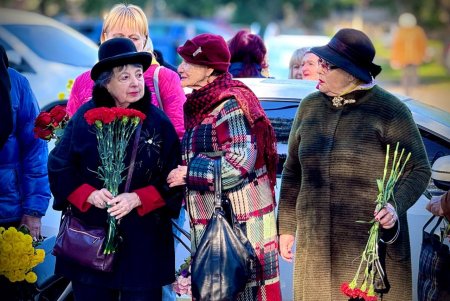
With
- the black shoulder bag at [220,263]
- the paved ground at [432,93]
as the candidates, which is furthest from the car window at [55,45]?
the paved ground at [432,93]

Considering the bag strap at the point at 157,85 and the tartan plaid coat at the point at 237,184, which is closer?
the tartan plaid coat at the point at 237,184

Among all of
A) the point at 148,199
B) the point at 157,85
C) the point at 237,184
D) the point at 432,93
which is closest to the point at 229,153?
the point at 237,184

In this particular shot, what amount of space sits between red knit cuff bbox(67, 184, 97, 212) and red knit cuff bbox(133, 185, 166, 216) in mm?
238

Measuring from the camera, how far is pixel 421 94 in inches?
1021

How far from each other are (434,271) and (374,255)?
0.38 meters

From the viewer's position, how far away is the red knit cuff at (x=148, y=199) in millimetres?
4793

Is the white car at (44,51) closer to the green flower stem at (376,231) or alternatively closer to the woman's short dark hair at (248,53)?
the woman's short dark hair at (248,53)

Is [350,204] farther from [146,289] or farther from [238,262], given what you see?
[146,289]

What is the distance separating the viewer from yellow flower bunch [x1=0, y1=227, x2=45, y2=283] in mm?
5250

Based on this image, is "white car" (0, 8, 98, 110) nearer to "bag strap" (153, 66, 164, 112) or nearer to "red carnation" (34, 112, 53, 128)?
"bag strap" (153, 66, 164, 112)

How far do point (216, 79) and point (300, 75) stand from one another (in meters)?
3.03

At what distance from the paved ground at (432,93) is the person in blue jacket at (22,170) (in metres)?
17.4

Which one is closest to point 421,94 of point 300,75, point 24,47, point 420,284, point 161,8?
point 24,47

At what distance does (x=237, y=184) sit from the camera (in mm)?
4785
